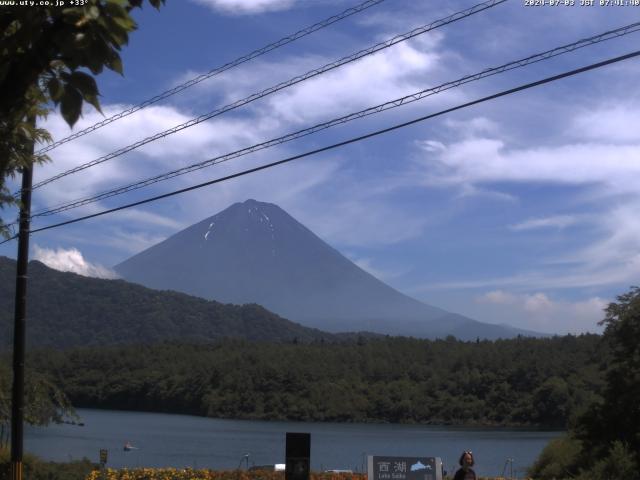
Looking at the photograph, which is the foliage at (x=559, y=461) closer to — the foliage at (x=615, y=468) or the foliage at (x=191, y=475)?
the foliage at (x=615, y=468)

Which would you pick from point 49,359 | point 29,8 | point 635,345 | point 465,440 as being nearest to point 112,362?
point 49,359

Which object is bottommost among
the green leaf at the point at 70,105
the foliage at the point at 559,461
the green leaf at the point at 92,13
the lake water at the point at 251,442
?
the lake water at the point at 251,442

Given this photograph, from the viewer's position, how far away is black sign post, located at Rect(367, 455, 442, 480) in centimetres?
1487

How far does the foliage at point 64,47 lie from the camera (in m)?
4.29

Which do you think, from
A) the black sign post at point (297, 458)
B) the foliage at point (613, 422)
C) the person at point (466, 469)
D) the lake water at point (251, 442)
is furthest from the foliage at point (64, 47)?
the lake water at point (251, 442)

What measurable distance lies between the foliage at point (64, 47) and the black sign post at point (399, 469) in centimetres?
1115

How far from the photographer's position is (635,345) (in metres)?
25.5

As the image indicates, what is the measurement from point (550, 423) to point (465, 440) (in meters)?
Result: 17.5

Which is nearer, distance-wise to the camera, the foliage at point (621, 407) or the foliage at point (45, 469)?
the foliage at point (45, 469)

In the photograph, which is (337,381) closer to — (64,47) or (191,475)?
(191,475)

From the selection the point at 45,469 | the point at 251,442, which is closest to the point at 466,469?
the point at 45,469

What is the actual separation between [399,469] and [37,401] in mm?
9501

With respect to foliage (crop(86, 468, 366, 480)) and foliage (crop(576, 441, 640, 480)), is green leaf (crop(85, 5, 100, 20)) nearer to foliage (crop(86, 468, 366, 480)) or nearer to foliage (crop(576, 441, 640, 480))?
foliage (crop(86, 468, 366, 480))

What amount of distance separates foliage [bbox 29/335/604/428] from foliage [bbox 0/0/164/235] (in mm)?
87557
